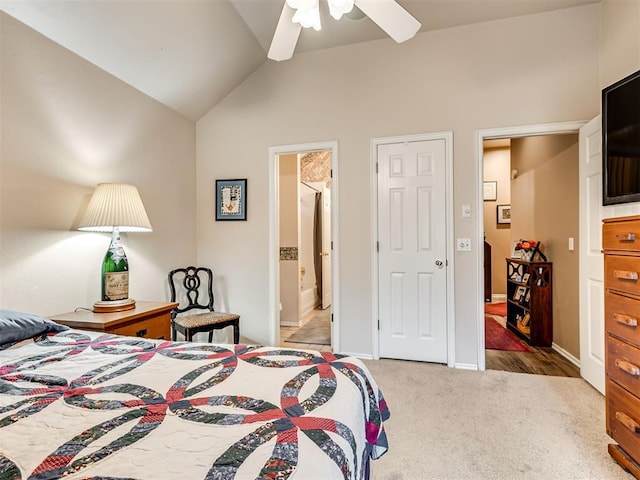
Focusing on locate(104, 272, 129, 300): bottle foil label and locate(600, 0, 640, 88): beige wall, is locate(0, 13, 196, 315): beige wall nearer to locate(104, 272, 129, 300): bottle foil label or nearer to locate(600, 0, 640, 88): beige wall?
locate(104, 272, 129, 300): bottle foil label

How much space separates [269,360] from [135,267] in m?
2.08

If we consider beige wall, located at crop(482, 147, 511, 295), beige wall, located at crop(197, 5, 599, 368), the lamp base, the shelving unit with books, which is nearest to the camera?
the lamp base

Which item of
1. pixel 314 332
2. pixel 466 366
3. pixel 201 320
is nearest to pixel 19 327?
pixel 201 320

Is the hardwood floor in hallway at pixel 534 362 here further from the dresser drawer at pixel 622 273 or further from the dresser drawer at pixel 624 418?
the dresser drawer at pixel 622 273

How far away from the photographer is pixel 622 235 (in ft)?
5.35

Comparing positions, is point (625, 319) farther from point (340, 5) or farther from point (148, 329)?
point (148, 329)

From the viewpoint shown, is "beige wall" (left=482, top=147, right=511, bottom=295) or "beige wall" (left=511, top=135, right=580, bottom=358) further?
"beige wall" (left=482, top=147, right=511, bottom=295)

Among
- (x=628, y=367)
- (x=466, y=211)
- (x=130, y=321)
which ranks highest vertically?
(x=466, y=211)

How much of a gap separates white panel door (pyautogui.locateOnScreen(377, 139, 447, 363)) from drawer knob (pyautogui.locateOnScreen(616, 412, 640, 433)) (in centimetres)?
140

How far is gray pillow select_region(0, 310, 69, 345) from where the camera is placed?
1.34 meters

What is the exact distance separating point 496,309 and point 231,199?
14.9 ft

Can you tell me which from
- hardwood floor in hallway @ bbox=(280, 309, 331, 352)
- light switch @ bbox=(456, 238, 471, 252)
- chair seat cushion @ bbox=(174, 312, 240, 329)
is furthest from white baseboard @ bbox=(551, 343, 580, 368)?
chair seat cushion @ bbox=(174, 312, 240, 329)

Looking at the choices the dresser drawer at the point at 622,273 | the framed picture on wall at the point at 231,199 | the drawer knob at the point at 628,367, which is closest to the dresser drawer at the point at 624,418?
the drawer knob at the point at 628,367

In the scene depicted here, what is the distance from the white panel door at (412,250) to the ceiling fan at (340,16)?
50.6 inches
